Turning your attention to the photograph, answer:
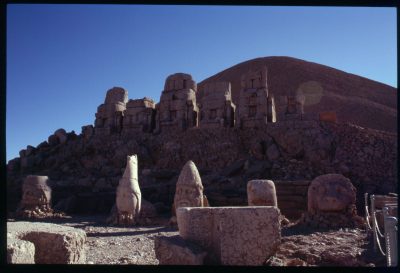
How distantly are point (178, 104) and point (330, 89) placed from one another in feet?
97.6

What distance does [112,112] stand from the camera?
23.2 metres

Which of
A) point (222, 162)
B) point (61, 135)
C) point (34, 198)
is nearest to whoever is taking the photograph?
point (34, 198)

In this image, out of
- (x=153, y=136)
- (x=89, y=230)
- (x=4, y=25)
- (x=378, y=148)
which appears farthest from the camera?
(x=153, y=136)

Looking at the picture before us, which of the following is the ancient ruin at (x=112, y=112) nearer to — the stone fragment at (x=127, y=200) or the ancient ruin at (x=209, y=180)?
the ancient ruin at (x=209, y=180)

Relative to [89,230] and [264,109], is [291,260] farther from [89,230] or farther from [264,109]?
[264,109]

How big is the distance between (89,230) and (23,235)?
19.6 ft

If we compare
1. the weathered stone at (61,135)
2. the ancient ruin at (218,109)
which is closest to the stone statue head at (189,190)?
the ancient ruin at (218,109)

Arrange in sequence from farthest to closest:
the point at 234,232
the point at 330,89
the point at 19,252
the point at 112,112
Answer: the point at 330,89
the point at 112,112
the point at 234,232
the point at 19,252

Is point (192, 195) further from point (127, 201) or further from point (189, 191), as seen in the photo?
point (127, 201)

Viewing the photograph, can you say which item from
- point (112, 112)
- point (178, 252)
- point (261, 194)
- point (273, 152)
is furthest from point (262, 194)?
point (112, 112)

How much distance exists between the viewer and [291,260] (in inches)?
230

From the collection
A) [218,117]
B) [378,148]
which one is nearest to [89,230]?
[218,117]

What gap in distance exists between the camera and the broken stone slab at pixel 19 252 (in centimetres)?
398

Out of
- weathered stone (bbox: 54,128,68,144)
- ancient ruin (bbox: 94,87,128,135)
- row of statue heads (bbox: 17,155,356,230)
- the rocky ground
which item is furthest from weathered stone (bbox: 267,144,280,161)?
weathered stone (bbox: 54,128,68,144)
